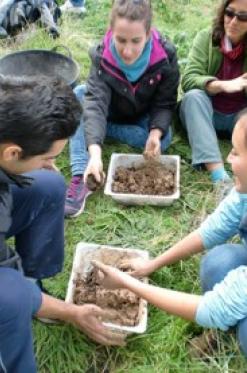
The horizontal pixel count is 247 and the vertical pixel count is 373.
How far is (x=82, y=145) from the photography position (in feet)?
9.32

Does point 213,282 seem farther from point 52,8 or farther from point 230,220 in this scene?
point 52,8

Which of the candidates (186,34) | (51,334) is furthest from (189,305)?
(186,34)

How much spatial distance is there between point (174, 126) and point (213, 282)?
1.49 meters

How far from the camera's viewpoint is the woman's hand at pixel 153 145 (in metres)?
2.74

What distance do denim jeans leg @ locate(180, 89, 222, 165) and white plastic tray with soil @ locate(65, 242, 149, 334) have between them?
0.78 m

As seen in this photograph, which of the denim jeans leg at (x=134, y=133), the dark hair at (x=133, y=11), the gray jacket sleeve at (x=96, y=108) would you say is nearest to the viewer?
the dark hair at (x=133, y=11)

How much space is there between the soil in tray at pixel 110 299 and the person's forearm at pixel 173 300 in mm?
240

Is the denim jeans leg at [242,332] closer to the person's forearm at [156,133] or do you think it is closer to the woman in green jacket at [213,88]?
the woman in green jacket at [213,88]

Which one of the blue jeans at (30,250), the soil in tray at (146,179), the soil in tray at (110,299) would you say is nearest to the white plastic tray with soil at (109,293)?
the soil in tray at (110,299)

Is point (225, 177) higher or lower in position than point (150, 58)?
lower

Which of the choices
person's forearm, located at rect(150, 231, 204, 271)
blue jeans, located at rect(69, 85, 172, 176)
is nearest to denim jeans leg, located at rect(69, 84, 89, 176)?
blue jeans, located at rect(69, 85, 172, 176)

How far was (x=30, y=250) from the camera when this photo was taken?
6.57 ft

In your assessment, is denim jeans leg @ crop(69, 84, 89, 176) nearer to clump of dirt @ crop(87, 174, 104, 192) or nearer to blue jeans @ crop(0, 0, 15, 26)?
clump of dirt @ crop(87, 174, 104, 192)

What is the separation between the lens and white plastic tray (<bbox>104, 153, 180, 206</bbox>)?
2.62 metres
